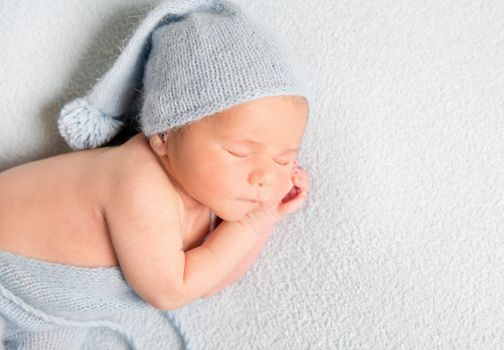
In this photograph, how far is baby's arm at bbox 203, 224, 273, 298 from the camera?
1234 millimetres

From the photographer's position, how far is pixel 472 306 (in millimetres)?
1148

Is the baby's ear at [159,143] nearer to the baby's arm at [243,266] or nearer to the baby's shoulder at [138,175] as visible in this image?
A: the baby's shoulder at [138,175]

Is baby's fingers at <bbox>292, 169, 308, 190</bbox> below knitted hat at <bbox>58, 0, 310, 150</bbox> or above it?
below

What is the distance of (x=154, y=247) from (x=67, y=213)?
0.59 ft

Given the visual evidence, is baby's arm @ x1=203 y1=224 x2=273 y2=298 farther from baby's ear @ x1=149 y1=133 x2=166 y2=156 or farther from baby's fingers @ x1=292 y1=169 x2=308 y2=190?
baby's ear @ x1=149 y1=133 x2=166 y2=156

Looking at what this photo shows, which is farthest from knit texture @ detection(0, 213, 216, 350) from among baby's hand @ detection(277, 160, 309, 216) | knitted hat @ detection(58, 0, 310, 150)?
knitted hat @ detection(58, 0, 310, 150)

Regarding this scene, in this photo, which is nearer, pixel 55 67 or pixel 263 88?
pixel 263 88

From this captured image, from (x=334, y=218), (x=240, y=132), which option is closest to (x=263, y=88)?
(x=240, y=132)

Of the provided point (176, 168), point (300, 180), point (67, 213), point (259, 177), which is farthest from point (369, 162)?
point (67, 213)

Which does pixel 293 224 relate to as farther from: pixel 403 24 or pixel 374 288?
pixel 403 24

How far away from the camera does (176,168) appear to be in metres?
1.09

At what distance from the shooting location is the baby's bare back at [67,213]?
1.14 m

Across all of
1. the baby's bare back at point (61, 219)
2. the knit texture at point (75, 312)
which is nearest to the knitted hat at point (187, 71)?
the baby's bare back at point (61, 219)

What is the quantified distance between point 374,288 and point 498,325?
0.74 feet
